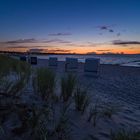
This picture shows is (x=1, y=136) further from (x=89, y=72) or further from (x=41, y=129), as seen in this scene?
(x=89, y=72)

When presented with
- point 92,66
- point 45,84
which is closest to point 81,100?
point 45,84

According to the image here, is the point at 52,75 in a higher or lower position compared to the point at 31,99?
higher

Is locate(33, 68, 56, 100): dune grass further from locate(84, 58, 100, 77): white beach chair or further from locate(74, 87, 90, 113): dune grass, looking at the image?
locate(84, 58, 100, 77): white beach chair

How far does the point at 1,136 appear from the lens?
2.31 m

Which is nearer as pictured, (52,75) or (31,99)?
(31,99)

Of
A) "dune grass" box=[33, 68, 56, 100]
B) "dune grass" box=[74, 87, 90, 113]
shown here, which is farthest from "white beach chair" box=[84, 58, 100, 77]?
"dune grass" box=[74, 87, 90, 113]

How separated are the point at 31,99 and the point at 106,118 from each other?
4.22 feet

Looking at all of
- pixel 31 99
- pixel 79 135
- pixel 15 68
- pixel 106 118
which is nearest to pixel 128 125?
pixel 106 118

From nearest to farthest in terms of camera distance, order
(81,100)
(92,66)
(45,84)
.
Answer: (81,100) → (45,84) → (92,66)

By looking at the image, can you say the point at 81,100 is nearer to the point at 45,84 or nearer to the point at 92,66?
the point at 45,84

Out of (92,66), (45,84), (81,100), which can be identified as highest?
(45,84)

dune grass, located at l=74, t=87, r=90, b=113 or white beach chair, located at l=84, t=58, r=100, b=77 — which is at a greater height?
dune grass, located at l=74, t=87, r=90, b=113

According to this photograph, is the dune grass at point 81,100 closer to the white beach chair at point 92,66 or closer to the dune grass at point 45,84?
the dune grass at point 45,84

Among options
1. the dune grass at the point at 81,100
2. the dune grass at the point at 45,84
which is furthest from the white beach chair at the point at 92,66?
the dune grass at the point at 81,100
